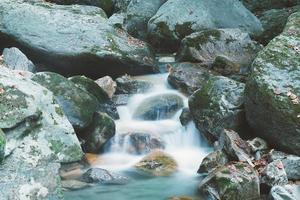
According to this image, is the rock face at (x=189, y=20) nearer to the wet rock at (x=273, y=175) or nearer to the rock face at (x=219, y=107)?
the rock face at (x=219, y=107)

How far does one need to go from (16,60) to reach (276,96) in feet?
20.3

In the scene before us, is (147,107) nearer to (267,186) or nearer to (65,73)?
(65,73)

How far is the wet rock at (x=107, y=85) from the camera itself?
11211 mm

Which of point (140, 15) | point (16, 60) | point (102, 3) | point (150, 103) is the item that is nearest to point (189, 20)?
point (140, 15)

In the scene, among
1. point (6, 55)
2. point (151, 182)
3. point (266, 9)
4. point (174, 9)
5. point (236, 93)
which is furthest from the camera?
point (266, 9)

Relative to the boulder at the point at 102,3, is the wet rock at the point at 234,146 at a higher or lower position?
lower

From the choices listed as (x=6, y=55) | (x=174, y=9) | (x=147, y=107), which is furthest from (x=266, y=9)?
(x=6, y=55)

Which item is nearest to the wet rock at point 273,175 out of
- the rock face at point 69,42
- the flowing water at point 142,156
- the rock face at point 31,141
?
the flowing water at point 142,156

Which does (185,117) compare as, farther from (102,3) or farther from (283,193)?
(102,3)

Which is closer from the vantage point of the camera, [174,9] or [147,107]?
[147,107]

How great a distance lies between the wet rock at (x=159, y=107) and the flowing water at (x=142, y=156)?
141 millimetres

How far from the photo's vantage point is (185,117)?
10.2 metres

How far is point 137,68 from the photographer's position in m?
12.5

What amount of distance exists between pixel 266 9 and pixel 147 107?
884 centimetres
